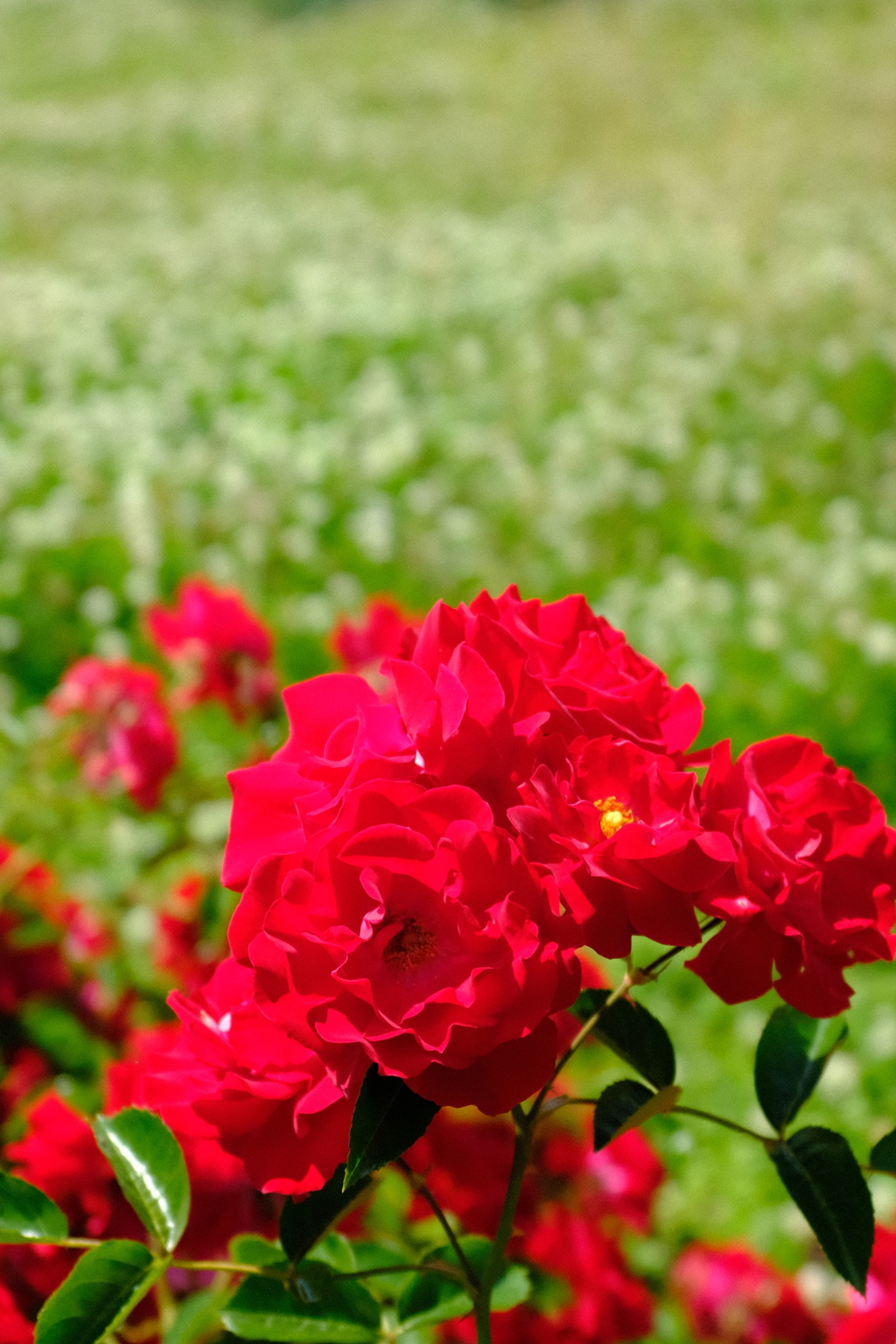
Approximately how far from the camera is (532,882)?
439mm

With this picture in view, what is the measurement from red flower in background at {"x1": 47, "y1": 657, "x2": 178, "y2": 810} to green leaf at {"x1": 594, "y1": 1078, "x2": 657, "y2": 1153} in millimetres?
812

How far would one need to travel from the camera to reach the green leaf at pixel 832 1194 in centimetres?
→ 47

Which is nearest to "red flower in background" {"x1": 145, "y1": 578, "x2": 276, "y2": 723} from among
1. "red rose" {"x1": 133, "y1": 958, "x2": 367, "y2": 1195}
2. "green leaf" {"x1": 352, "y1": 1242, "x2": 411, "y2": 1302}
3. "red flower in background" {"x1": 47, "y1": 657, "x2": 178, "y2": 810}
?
"red flower in background" {"x1": 47, "y1": 657, "x2": 178, "y2": 810}

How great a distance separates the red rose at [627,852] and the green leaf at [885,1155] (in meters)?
0.17

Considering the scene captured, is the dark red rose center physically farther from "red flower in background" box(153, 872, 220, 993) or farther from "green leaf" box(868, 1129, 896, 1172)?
"red flower in background" box(153, 872, 220, 993)

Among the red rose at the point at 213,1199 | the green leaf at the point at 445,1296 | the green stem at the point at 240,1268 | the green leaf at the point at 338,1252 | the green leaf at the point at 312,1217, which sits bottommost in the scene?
the red rose at the point at 213,1199

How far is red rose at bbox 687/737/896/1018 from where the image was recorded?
465 millimetres

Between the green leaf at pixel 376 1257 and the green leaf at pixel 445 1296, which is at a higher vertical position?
the green leaf at pixel 445 1296

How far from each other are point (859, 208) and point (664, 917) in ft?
19.1

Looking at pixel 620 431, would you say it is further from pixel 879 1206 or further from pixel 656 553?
pixel 879 1206

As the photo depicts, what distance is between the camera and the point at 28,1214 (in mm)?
546

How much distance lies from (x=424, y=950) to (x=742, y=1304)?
0.96 m

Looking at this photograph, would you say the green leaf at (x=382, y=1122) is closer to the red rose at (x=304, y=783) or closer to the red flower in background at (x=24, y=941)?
the red rose at (x=304, y=783)

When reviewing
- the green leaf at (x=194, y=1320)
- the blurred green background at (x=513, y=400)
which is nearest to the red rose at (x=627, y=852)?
the green leaf at (x=194, y=1320)
